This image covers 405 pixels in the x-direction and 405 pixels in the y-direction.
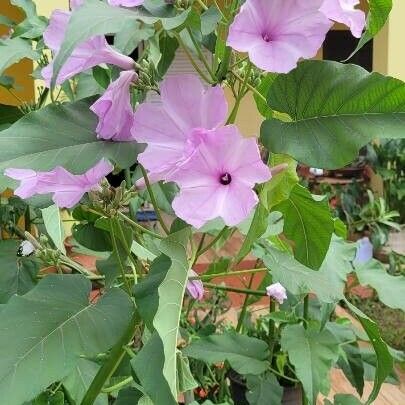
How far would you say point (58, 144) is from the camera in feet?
1.93

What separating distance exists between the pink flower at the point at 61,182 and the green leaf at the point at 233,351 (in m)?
0.64

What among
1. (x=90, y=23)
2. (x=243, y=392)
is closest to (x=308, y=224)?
(x=90, y=23)

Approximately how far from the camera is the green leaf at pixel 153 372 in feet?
1.94

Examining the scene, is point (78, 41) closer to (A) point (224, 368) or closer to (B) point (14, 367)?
(B) point (14, 367)

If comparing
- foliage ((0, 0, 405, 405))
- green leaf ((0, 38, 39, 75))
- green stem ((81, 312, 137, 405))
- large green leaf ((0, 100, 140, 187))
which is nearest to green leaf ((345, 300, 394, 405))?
foliage ((0, 0, 405, 405))

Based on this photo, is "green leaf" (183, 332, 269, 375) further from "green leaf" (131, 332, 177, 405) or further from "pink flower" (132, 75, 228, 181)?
"pink flower" (132, 75, 228, 181)

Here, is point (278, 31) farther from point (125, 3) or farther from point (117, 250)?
point (117, 250)

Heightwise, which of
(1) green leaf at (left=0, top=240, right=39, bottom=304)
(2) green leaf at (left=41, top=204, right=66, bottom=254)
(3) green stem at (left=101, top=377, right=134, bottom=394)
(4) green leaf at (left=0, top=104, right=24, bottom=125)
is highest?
(4) green leaf at (left=0, top=104, right=24, bottom=125)

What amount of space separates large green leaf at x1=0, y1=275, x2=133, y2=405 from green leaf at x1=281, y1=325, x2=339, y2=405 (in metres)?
0.55

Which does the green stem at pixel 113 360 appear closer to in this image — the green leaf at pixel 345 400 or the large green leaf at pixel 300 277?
the large green leaf at pixel 300 277

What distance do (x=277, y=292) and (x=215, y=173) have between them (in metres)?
0.96

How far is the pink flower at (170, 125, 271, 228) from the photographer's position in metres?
0.54

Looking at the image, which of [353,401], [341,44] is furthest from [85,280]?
[341,44]

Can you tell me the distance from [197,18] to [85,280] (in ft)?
0.98
